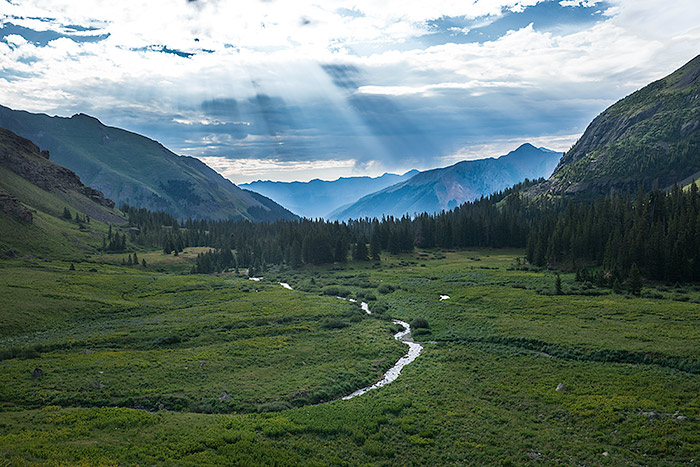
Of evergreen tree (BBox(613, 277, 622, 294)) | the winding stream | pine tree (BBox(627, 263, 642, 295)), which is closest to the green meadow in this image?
the winding stream

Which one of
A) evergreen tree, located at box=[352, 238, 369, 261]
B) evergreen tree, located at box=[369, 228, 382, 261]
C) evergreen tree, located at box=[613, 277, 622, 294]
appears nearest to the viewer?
evergreen tree, located at box=[613, 277, 622, 294]

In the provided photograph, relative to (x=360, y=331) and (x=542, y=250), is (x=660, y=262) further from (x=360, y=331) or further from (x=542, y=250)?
(x=360, y=331)

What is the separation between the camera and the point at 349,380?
43.8m

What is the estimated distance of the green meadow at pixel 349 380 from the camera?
26609 mm

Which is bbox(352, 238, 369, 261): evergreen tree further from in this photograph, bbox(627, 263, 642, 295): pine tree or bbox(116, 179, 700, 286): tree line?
bbox(627, 263, 642, 295): pine tree

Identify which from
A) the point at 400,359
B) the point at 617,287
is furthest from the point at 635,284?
the point at 400,359

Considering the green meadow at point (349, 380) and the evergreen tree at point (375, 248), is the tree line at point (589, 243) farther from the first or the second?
the green meadow at point (349, 380)

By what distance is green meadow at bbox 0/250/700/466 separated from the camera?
26609mm

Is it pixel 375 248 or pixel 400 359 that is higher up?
pixel 375 248

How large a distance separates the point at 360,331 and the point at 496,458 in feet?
136

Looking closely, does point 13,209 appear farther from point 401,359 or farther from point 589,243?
point 589,243

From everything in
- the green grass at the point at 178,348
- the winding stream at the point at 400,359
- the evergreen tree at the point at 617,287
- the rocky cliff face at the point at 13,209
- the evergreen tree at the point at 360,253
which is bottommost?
the winding stream at the point at 400,359

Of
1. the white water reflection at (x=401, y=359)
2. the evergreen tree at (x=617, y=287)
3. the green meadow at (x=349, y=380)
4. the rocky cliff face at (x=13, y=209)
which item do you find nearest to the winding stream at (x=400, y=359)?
the white water reflection at (x=401, y=359)

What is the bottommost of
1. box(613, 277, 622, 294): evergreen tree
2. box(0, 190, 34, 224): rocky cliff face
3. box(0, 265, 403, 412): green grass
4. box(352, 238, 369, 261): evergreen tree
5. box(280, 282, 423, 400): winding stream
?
box(280, 282, 423, 400): winding stream
